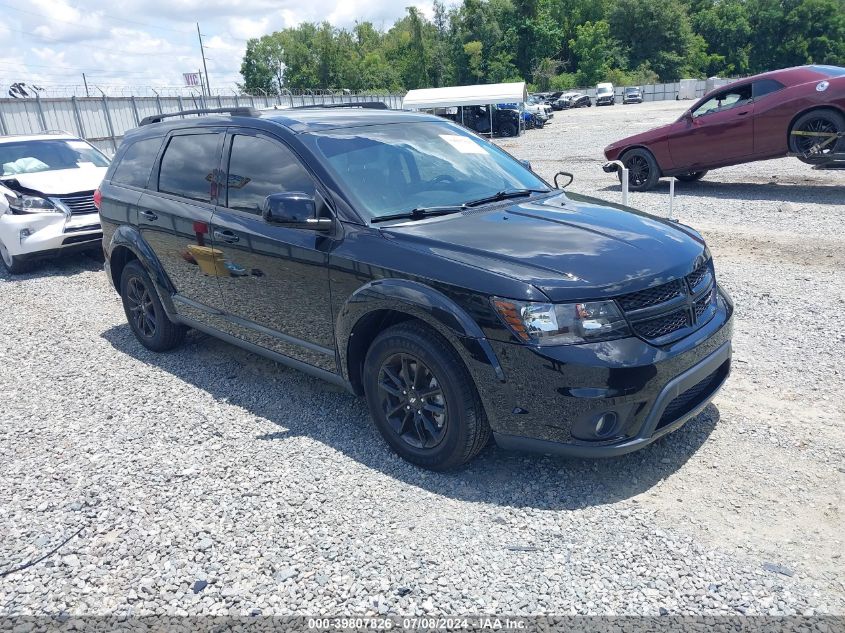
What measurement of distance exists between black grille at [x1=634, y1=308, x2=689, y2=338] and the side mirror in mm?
1835

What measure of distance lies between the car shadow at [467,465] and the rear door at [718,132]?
29.9ft

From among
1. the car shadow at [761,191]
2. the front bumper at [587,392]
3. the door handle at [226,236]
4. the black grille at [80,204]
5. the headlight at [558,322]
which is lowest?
the car shadow at [761,191]

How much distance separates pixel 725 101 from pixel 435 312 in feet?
35.6

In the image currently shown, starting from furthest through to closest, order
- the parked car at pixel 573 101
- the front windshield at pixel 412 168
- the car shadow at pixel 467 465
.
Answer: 1. the parked car at pixel 573 101
2. the front windshield at pixel 412 168
3. the car shadow at pixel 467 465

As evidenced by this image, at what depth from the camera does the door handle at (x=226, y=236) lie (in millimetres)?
4434

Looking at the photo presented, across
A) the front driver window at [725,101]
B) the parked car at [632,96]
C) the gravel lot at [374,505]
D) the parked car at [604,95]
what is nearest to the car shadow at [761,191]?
the front driver window at [725,101]

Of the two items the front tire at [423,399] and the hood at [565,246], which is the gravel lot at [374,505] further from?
the hood at [565,246]

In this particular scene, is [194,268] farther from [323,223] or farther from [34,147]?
[34,147]

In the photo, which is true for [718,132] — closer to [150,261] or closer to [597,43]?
[150,261]

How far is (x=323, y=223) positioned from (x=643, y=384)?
1.93 m

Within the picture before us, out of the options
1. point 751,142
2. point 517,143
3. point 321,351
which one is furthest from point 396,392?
point 517,143

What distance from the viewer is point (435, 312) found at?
329cm

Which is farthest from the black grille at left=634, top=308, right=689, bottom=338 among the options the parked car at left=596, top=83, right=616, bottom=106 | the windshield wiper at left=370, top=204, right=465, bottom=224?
the parked car at left=596, top=83, right=616, bottom=106

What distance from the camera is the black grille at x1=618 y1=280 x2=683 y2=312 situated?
312cm
